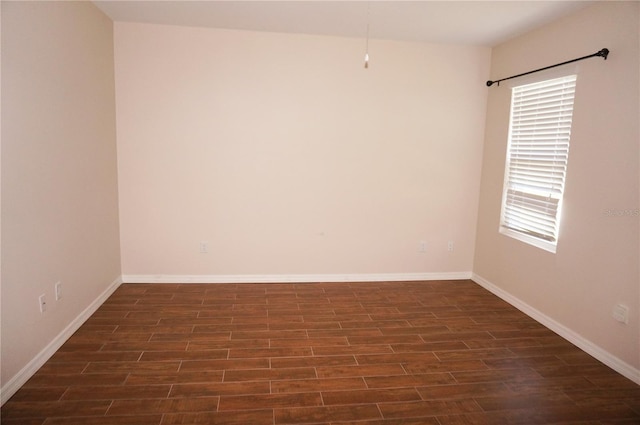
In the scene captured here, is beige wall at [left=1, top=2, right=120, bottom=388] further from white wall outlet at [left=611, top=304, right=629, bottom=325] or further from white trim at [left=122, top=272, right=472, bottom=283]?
white wall outlet at [left=611, top=304, right=629, bottom=325]

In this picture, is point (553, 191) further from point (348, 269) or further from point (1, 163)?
point (1, 163)

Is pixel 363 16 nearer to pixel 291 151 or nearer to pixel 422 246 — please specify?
pixel 291 151

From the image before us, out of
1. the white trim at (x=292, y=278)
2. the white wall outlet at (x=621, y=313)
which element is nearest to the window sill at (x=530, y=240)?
the white wall outlet at (x=621, y=313)

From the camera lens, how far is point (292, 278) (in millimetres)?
4082

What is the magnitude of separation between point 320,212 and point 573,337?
95.3 inches

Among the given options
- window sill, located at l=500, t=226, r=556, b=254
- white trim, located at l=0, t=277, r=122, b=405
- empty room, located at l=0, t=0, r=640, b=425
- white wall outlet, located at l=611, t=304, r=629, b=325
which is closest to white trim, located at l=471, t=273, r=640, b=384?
empty room, located at l=0, t=0, r=640, b=425

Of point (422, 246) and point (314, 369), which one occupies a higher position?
point (422, 246)

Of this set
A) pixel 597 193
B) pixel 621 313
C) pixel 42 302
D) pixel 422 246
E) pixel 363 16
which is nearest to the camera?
pixel 42 302

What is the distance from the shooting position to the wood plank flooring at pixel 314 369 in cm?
205

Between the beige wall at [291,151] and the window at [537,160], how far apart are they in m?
0.51

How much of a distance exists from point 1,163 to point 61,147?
0.66m

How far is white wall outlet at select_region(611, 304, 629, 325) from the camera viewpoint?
A: 2.49 m

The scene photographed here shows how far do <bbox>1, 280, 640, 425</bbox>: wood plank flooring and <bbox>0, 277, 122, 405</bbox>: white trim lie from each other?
41mm

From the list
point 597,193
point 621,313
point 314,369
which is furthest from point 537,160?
point 314,369
